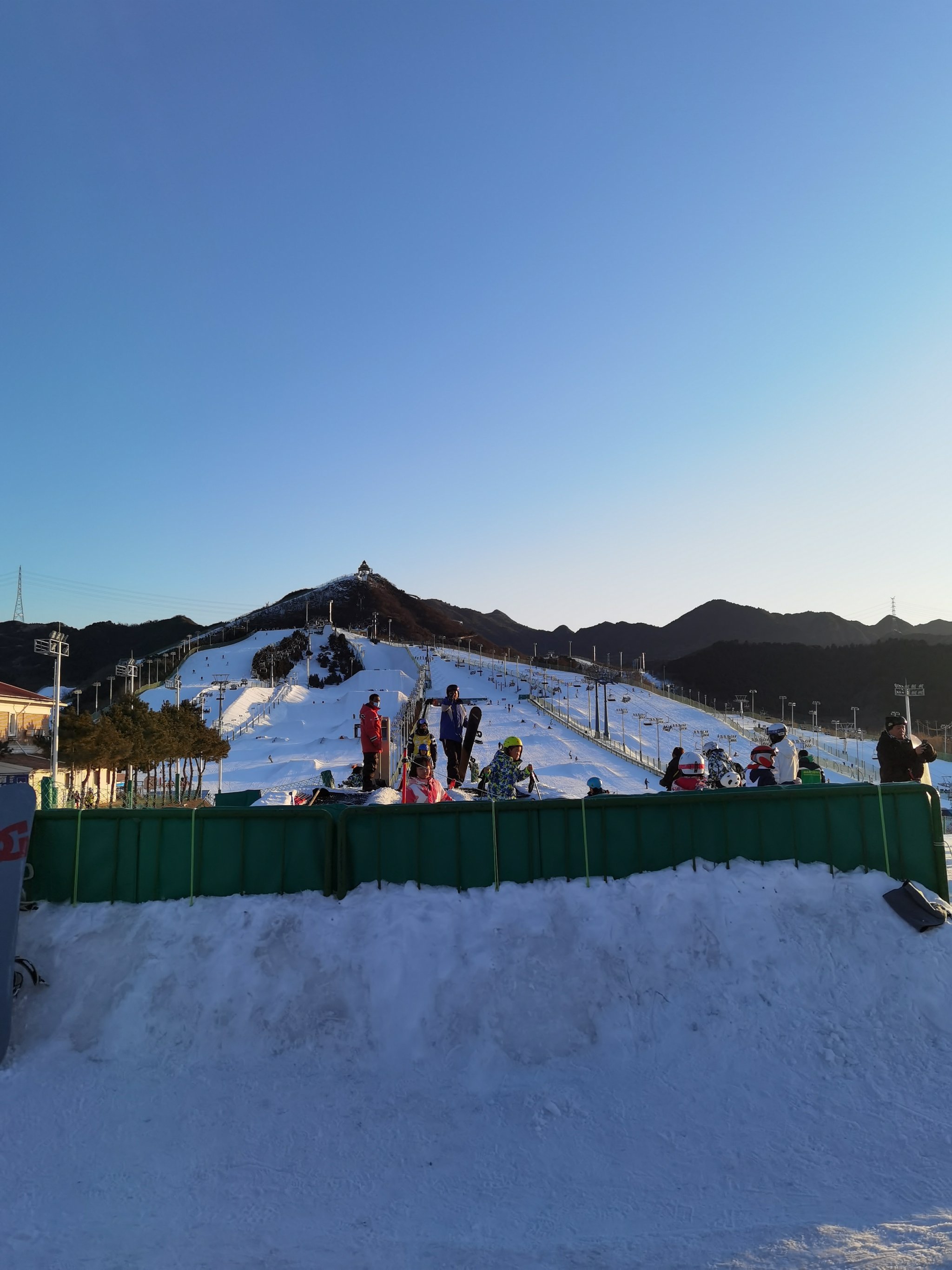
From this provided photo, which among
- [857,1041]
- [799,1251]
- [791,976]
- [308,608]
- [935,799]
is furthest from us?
[308,608]

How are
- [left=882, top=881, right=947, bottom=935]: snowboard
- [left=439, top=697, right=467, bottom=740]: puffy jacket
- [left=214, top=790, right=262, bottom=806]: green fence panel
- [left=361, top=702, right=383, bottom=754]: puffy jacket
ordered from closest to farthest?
[left=882, top=881, right=947, bottom=935]: snowboard
[left=361, top=702, right=383, bottom=754]: puffy jacket
[left=439, top=697, right=467, bottom=740]: puffy jacket
[left=214, top=790, right=262, bottom=806]: green fence panel

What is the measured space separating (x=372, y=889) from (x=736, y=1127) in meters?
3.35

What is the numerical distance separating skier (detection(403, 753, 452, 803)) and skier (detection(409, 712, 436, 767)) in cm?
14

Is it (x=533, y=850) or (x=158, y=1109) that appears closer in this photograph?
(x=158, y=1109)

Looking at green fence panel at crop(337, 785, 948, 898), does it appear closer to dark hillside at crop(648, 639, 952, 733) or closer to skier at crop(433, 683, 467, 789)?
skier at crop(433, 683, 467, 789)

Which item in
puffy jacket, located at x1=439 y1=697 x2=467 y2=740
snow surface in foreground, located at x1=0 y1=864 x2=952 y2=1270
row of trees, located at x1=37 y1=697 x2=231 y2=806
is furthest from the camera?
row of trees, located at x1=37 y1=697 x2=231 y2=806

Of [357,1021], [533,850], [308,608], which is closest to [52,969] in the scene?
[357,1021]

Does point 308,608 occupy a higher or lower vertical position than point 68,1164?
higher

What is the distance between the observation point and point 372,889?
22.6ft

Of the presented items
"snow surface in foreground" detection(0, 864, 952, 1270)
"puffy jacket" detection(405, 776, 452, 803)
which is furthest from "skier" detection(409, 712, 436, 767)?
"snow surface in foreground" detection(0, 864, 952, 1270)

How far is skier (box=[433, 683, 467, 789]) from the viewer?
11.3 meters

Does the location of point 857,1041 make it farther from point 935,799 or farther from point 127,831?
point 127,831

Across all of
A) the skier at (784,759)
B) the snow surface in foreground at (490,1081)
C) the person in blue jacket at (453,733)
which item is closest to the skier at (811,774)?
the skier at (784,759)

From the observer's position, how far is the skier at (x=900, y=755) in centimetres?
893
